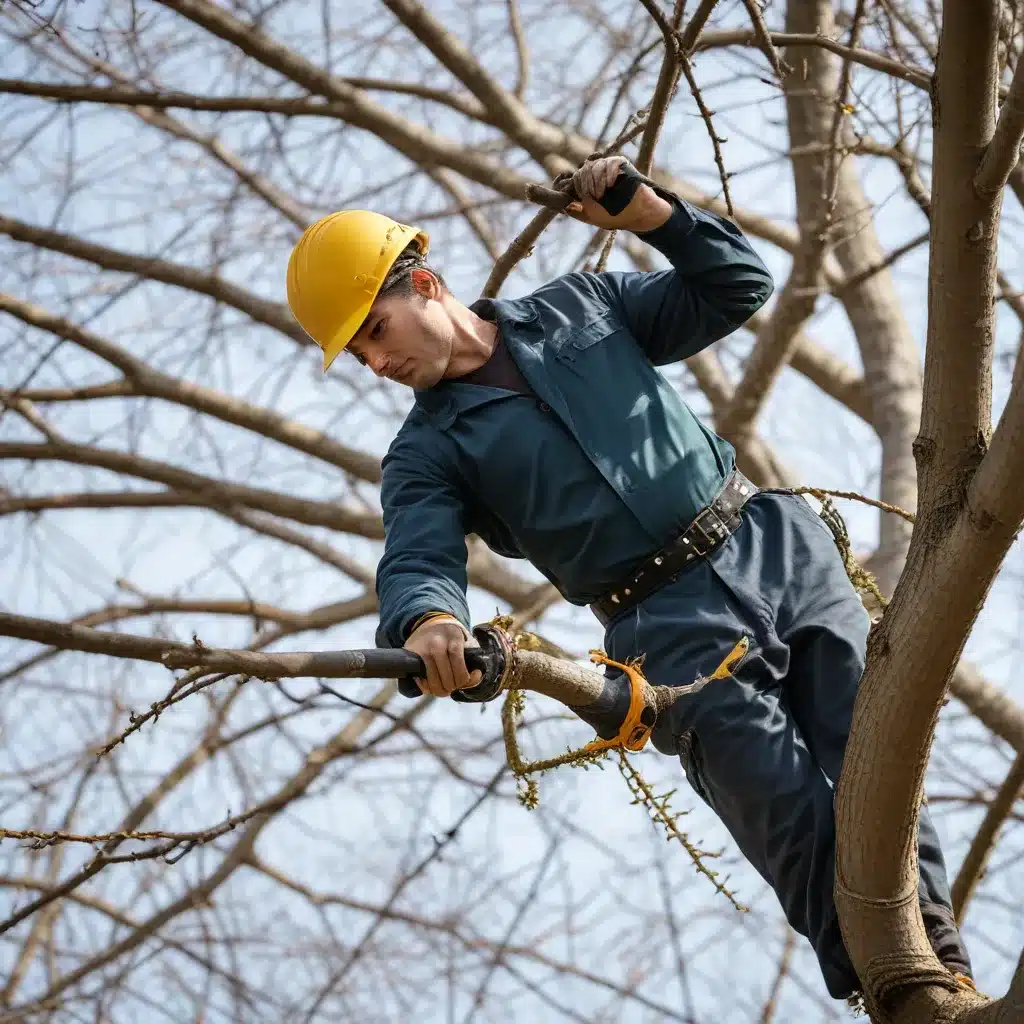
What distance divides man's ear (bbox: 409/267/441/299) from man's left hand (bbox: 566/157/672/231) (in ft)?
1.03

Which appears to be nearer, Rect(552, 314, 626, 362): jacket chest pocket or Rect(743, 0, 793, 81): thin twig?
Rect(552, 314, 626, 362): jacket chest pocket

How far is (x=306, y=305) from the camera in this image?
2.67m

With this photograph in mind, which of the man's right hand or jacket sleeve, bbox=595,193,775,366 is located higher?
jacket sleeve, bbox=595,193,775,366

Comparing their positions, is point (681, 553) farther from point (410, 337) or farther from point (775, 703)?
point (410, 337)

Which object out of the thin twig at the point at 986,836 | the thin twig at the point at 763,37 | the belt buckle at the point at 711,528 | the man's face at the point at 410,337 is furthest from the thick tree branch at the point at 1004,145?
the thin twig at the point at 986,836

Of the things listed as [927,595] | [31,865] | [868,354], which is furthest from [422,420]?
[31,865]

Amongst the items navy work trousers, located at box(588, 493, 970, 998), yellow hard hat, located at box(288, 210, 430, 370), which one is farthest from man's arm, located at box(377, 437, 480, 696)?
navy work trousers, located at box(588, 493, 970, 998)

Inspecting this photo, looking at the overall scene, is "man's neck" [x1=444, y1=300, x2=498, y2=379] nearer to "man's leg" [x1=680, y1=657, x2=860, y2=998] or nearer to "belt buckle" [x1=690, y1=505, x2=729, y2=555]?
"belt buckle" [x1=690, y1=505, x2=729, y2=555]

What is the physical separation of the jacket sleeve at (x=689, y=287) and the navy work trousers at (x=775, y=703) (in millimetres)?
363

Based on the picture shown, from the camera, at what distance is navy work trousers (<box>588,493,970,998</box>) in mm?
2436

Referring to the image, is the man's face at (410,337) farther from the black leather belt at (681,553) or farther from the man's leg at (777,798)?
the man's leg at (777,798)

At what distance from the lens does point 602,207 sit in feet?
8.13

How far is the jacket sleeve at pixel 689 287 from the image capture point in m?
2.55

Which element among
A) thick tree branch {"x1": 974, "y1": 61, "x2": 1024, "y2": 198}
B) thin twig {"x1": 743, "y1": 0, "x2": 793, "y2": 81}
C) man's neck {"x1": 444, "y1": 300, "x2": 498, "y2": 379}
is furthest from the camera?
thin twig {"x1": 743, "y1": 0, "x2": 793, "y2": 81}
